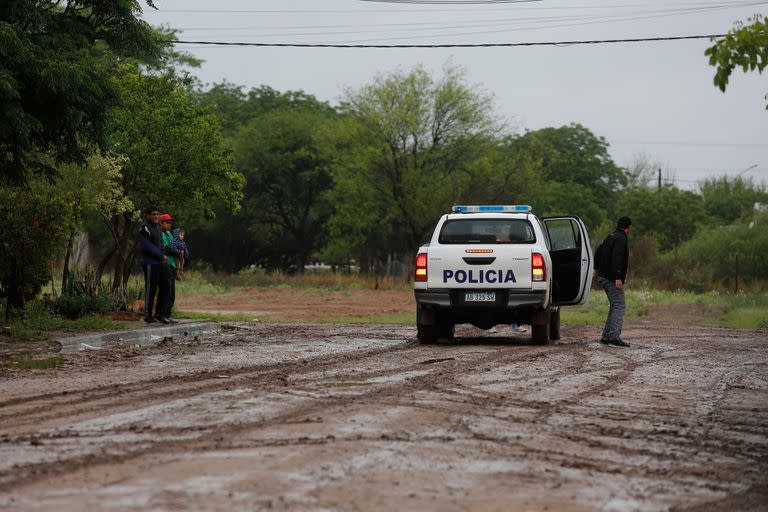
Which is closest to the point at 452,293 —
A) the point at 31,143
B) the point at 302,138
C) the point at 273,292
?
the point at 31,143

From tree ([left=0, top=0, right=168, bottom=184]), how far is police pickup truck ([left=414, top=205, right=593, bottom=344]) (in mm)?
5308

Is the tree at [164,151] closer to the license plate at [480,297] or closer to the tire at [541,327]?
the license plate at [480,297]

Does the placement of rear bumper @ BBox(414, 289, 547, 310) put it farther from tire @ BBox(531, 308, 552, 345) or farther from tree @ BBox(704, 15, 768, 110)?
tree @ BBox(704, 15, 768, 110)

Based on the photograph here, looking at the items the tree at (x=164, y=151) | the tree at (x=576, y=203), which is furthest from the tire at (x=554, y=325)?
the tree at (x=576, y=203)

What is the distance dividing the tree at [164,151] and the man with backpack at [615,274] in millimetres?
9980

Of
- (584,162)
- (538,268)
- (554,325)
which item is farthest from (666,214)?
(538,268)

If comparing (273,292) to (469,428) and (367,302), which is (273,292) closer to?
(367,302)

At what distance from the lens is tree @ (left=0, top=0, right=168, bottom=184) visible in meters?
15.3

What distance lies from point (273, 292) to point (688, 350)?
32798 millimetres

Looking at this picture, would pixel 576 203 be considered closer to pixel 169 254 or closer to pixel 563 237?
pixel 563 237

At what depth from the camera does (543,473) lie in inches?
278

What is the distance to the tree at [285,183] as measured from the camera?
6756 centimetres

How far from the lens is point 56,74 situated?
609 inches

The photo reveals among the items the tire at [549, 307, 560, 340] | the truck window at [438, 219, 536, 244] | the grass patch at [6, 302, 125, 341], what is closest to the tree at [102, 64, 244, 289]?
the grass patch at [6, 302, 125, 341]
